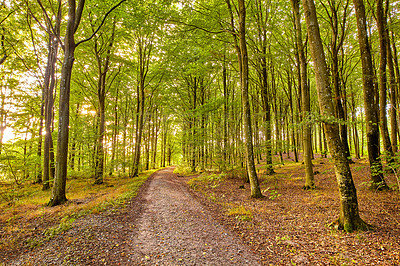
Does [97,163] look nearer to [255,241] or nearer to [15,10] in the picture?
[15,10]

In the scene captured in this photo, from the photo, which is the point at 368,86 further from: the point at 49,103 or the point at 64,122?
the point at 49,103

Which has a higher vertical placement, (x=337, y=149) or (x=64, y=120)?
(x=64, y=120)

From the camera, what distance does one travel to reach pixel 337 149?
4422mm

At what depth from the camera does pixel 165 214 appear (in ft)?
20.7

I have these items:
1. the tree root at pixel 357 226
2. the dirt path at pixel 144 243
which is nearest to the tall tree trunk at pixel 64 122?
the dirt path at pixel 144 243

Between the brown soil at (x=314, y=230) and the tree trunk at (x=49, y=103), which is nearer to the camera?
the brown soil at (x=314, y=230)

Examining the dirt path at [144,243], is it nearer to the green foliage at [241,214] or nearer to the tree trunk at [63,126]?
the green foliage at [241,214]

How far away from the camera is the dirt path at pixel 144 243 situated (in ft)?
11.6

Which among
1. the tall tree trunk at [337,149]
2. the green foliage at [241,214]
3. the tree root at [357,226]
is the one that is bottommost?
the green foliage at [241,214]

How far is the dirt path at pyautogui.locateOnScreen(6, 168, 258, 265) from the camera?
355 centimetres

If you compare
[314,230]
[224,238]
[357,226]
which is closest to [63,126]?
[224,238]

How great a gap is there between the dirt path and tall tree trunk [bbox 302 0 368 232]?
2.73 meters

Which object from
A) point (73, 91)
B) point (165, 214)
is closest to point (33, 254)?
point (165, 214)

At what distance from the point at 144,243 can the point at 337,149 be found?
5587mm
